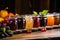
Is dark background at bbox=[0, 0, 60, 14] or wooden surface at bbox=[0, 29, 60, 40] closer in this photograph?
wooden surface at bbox=[0, 29, 60, 40]

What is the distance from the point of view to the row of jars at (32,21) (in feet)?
6.50

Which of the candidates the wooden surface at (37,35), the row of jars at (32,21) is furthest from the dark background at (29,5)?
the wooden surface at (37,35)

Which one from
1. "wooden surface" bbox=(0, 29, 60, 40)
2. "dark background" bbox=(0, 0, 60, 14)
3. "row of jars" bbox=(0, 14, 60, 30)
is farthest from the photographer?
"dark background" bbox=(0, 0, 60, 14)

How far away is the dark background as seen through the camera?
208 cm

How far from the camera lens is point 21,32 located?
6.61ft

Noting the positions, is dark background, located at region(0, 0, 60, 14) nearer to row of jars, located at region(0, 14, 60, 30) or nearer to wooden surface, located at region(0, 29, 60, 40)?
row of jars, located at region(0, 14, 60, 30)

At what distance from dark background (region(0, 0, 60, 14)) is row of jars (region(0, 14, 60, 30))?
0.11 m

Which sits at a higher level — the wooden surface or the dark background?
the dark background

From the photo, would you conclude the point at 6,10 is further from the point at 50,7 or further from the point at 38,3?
the point at 50,7

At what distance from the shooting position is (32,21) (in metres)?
2.07

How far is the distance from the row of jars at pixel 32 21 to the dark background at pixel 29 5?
0.11 m

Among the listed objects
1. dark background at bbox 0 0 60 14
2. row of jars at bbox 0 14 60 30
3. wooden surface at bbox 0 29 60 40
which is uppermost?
dark background at bbox 0 0 60 14

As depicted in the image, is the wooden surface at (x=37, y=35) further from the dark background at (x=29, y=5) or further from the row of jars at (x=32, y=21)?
the dark background at (x=29, y=5)

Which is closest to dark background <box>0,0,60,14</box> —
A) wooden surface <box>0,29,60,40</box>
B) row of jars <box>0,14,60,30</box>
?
row of jars <box>0,14,60,30</box>
